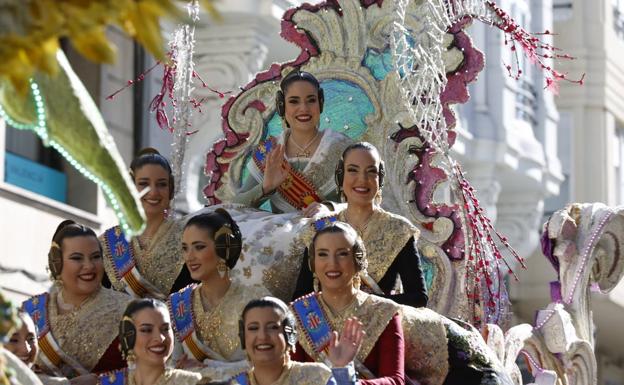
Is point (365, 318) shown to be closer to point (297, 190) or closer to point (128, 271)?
point (128, 271)

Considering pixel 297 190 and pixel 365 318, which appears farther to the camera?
pixel 297 190

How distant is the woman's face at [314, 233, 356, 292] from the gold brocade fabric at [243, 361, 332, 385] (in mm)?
442

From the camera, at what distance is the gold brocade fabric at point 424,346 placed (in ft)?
20.9

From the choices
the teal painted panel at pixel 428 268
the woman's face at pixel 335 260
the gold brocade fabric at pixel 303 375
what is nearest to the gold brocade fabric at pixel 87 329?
the woman's face at pixel 335 260

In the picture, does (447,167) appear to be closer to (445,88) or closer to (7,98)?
(445,88)

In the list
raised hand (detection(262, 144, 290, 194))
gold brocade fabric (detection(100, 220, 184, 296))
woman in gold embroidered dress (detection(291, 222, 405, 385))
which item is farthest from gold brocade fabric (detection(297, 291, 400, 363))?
raised hand (detection(262, 144, 290, 194))

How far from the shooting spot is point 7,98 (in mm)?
3158

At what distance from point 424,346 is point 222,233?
0.77 m

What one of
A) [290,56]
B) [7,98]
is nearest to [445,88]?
[7,98]

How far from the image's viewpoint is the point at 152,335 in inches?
232

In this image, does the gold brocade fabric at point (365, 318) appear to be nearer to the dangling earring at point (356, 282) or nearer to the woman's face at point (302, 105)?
the dangling earring at point (356, 282)

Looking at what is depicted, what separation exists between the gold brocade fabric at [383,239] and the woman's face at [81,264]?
3.10 feet

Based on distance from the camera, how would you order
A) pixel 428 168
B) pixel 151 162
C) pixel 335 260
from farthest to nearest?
pixel 428 168 < pixel 151 162 < pixel 335 260

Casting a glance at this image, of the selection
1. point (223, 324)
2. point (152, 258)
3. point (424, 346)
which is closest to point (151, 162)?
point (152, 258)
